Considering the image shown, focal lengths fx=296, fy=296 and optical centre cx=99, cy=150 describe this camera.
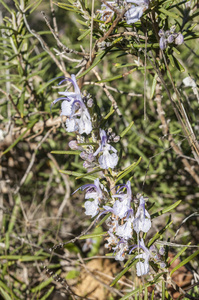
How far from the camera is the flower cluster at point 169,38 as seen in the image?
0.84 metres

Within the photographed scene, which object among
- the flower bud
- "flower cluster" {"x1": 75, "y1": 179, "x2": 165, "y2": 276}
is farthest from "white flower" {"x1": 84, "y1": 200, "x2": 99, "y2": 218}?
the flower bud

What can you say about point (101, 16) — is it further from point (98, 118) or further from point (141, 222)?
point (141, 222)

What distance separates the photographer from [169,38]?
840 millimetres

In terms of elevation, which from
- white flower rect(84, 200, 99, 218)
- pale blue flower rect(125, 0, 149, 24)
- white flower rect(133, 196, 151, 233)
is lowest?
white flower rect(133, 196, 151, 233)

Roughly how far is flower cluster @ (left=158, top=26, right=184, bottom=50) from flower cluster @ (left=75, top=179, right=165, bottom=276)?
42 centimetres

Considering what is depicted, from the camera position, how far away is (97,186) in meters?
0.78

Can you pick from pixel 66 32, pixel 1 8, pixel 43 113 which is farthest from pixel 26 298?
pixel 66 32

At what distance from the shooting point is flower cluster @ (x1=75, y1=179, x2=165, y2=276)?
2.40 ft

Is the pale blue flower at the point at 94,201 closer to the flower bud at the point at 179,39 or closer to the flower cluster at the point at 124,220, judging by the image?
the flower cluster at the point at 124,220

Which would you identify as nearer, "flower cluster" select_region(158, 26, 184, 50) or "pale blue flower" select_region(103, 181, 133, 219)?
"pale blue flower" select_region(103, 181, 133, 219)

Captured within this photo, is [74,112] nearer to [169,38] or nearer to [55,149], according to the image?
[169,38]

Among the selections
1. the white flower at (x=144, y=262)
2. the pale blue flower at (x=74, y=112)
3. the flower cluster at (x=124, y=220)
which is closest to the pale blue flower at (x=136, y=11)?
the pale blue flower at (x=74, y=112)

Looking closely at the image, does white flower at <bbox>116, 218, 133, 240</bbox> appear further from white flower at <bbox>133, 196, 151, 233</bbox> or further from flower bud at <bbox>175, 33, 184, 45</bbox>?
flower bud at <bbox>175, 33, 184, 45</bbox>

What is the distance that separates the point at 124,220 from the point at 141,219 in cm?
5
